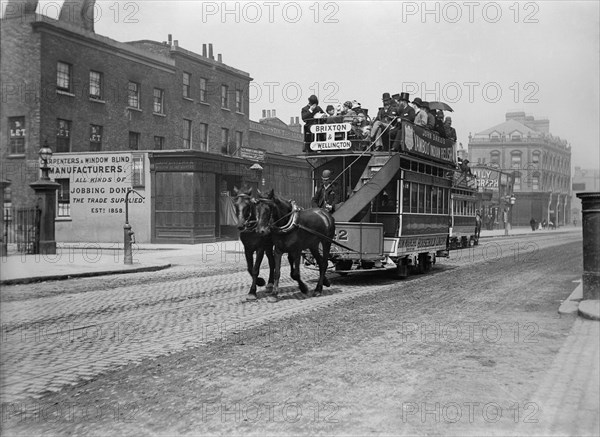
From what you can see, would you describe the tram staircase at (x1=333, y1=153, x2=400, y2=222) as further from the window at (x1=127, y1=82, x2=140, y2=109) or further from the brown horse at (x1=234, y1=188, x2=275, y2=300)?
the window at (x1=127, y1=82, x2=140, y2=109)

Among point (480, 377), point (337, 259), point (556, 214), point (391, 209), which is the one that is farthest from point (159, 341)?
point (556, 214)

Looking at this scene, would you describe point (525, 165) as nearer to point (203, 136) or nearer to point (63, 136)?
point (203, 136)

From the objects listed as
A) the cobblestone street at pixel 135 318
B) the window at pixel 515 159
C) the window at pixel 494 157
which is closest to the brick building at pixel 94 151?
the cobblestone street at pixel 135 318

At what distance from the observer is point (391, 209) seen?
13.8m

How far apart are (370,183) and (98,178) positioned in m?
19.2

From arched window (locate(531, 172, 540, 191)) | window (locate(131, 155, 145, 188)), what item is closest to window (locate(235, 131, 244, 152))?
window (locate(131, 155, 145, 188))

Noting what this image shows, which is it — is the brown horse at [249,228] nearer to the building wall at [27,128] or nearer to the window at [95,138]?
the building wall at [27,128]

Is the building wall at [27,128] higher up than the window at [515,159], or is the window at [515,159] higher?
the window at [515,159]

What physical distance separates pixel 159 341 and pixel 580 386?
487 centimetres

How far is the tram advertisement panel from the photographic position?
45.5 ft

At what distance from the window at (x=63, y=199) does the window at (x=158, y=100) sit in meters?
8.04

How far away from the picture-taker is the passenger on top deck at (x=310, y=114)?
45.6 feet

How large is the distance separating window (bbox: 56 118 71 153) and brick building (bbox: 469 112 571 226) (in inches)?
1382

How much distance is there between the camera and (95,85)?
30.7m
